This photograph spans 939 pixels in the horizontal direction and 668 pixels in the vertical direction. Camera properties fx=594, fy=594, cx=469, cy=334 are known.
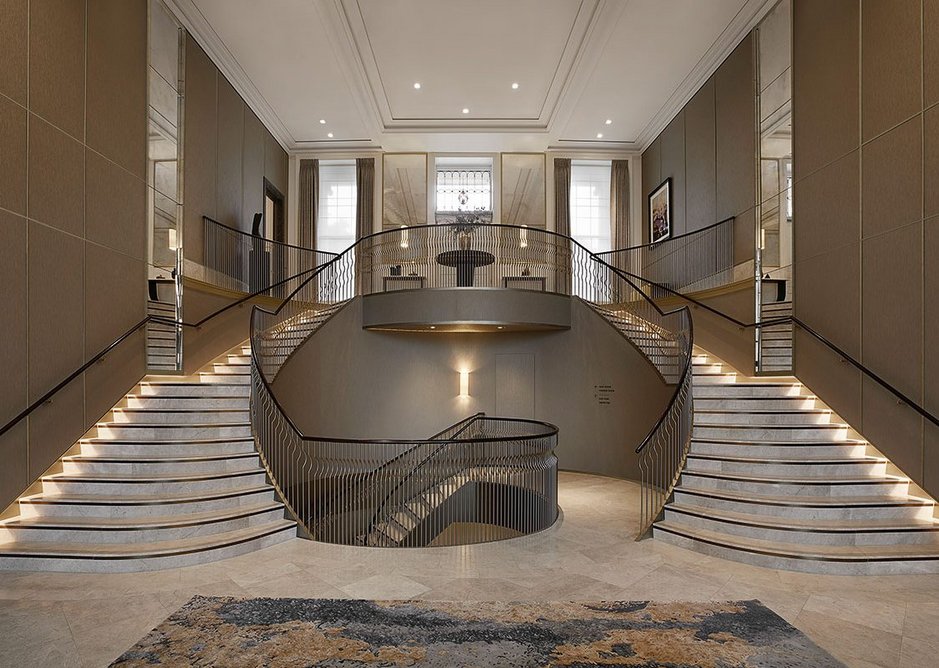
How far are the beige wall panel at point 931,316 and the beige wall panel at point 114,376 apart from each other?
31.1 feet

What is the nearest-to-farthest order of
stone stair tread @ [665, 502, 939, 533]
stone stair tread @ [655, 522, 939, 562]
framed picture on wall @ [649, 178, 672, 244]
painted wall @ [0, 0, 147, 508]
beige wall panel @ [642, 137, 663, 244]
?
stone stair tread @ [655, 522, 939, 562], stone stair tread @ [665, 502, 939, 533], painted wall @ [0, 0, 147, 508], framed picture on wall @ [649, 178, 672, 244], beige wall panel @ [642, 137, 663, 244]

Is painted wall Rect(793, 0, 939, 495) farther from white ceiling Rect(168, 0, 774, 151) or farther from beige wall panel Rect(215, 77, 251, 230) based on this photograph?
beige wall panel Rect(215, 77, 251, 230)

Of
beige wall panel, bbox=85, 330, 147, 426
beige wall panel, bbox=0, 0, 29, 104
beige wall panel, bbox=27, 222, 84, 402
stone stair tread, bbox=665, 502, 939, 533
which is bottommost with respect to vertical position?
stone stair tread, bbox=665, 502, 939, 533

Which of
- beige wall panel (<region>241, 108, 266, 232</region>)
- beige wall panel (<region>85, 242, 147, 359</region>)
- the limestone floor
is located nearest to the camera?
the limestone floor

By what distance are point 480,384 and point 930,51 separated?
9.38 m

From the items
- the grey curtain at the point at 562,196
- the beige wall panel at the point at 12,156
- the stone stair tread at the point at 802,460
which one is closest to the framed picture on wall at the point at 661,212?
the grey curtain at the point at 562,196

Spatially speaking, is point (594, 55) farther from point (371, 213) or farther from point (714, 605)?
point (714, 605)

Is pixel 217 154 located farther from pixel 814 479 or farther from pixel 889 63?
pixel 814 479

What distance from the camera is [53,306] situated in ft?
21.9

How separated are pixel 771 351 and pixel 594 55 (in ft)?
20.1

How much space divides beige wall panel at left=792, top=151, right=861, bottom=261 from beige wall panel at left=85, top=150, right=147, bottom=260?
30.9ft

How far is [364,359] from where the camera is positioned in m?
12.5

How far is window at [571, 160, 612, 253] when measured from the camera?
591 inches

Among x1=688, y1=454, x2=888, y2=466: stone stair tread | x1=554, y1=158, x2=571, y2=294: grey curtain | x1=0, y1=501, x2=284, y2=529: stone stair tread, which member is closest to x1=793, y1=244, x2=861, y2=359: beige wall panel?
x1=688, y1=454, x2=888, y2=466: stone stair tread
